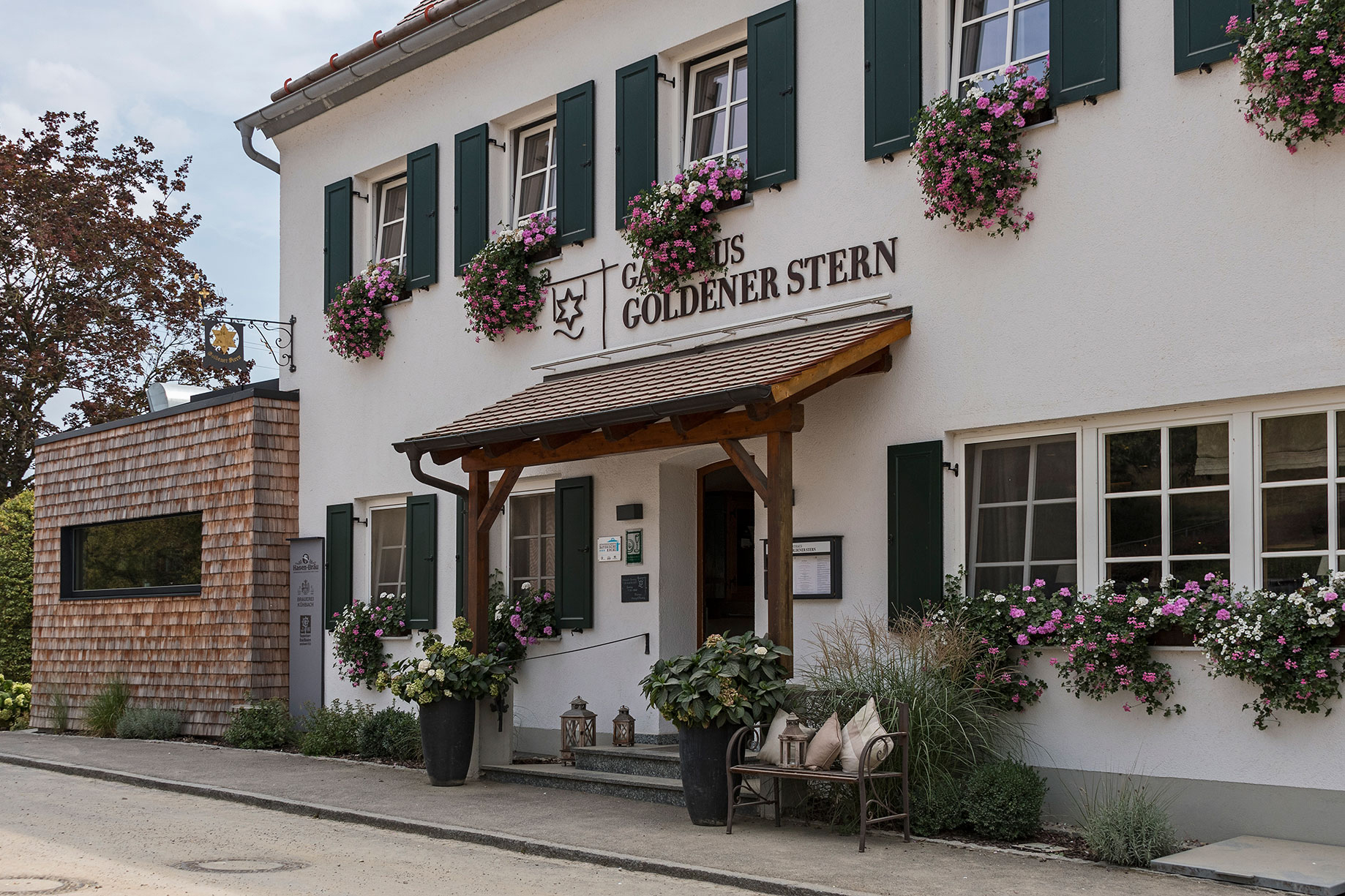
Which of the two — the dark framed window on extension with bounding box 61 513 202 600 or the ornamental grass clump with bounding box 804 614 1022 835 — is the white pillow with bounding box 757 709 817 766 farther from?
the dark framed window on extension with bounding box 61 513 202 600

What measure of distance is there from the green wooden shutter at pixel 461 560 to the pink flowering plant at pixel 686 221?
10.1 feet

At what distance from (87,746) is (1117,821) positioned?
10908 millimetres

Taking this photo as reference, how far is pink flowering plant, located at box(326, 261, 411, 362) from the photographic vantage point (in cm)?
1344

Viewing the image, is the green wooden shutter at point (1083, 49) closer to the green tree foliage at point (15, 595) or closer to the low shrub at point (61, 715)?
the low shrub at point (61, 715)

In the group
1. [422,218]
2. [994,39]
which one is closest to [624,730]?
[422,218]

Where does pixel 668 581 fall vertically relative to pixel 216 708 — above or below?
above

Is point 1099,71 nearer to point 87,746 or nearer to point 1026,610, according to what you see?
point 1026,610

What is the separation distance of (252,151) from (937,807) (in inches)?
427

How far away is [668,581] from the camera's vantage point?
35.8 ft

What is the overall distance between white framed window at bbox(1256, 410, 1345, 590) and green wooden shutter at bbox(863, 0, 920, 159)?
2.99 metres

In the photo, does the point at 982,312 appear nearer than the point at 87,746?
Yes

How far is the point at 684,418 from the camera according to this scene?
30.2 feet

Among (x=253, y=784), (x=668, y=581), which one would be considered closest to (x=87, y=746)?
(x=253, y=784)

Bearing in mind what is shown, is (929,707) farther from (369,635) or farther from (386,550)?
(386,550)
